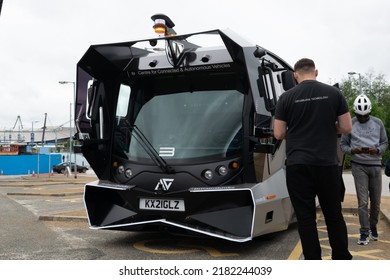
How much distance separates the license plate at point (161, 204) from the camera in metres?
5.52

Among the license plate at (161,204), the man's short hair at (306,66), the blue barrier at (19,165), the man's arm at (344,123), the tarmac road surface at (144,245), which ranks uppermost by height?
the man's short hair at (306,66)

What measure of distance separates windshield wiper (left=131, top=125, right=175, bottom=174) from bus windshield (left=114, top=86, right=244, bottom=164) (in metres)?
0.01

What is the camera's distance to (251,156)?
17.7 ft

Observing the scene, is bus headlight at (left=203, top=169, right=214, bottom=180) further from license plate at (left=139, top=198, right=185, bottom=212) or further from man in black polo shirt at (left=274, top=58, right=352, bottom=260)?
man in black polo shirt at (left=274, top=58, right=352, bottom=260)

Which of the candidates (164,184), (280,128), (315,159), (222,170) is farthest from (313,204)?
(164,184)

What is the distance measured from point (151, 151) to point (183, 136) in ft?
1.51

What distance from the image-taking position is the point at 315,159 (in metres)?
3.91

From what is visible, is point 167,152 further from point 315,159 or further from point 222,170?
point 315,159

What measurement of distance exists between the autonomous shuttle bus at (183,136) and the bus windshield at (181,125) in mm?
14

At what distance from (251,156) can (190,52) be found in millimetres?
1605

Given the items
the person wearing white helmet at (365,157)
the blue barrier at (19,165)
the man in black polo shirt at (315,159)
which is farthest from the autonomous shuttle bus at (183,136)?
the blue barrier at (19,165)

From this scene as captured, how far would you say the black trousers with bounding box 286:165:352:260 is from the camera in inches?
154

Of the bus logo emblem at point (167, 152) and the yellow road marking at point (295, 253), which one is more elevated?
the bus logo emblem at point (167, 152)

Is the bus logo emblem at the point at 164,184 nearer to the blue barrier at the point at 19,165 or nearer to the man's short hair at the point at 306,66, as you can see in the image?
the man's short hair at the point at 306,66
